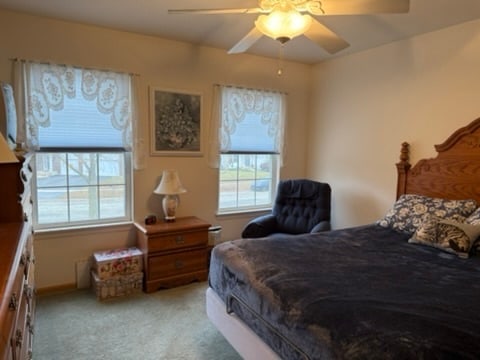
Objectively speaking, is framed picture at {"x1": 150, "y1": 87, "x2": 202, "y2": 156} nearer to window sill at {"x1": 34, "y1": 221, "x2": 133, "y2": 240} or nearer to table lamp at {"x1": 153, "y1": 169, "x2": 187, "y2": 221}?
table lamp at {"x1": 153, "y1": 169, "x2": 187, "y2": 221}

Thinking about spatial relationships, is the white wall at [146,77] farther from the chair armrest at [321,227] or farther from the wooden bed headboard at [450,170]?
the wooden bed headboard at [450,170]

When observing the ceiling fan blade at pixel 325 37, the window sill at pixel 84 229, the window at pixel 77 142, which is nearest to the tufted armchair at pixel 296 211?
the window sill at pixel 84 229

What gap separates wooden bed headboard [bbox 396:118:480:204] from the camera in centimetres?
267

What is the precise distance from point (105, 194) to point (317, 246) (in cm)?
216

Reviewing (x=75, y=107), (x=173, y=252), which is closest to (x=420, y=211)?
(x=173, y=252)

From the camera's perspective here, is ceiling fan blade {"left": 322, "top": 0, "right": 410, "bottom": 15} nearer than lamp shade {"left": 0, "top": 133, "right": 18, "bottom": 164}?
No

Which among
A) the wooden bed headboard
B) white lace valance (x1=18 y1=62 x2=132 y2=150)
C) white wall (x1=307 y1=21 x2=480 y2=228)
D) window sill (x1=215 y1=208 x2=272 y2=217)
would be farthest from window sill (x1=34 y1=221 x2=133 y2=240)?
the wooden bed headboard

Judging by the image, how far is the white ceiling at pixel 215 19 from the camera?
2461 millimetres

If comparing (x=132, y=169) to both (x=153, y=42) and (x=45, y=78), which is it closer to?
(x=45, y=78)

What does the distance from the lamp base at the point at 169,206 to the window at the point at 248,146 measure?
0.67 metres

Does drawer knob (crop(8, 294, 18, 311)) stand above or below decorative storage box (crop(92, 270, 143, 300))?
above

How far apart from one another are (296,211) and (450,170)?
1.53 metres

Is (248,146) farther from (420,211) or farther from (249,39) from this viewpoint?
(420,211)

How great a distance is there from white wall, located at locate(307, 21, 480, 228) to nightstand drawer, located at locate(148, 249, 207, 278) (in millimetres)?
1764
